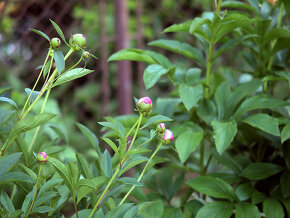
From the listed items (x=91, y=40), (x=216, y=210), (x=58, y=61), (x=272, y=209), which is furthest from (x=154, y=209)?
(x=91, y=40)

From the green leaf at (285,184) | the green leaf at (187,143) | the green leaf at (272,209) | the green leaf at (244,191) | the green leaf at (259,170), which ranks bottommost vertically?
the green leaf at (244,191)

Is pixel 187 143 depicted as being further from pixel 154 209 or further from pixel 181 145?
pixel 154 209

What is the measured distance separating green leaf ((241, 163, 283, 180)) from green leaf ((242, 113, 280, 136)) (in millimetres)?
130

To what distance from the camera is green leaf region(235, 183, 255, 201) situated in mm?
765

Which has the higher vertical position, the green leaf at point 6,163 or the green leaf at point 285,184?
the green leaf at point 6,163

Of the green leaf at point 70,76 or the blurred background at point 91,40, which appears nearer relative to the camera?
the green leaf at point 70,76

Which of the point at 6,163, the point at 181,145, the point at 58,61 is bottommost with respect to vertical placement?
the point at 181,145

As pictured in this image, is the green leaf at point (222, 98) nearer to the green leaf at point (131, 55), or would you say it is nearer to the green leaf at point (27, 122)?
the green leaf at point (131, 55)

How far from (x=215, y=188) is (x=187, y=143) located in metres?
0.12

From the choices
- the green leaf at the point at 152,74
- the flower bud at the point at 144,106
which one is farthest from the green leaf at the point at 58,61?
the green leaf at the point at 152,74

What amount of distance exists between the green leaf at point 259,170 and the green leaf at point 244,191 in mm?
30

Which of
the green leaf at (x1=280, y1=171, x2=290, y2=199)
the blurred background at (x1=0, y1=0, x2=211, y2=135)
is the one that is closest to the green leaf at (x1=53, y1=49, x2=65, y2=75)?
the green leaf at (x1=280, y1=171, x2=290, y2=199)

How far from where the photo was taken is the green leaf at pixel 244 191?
765mm

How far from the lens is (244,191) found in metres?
0.78
